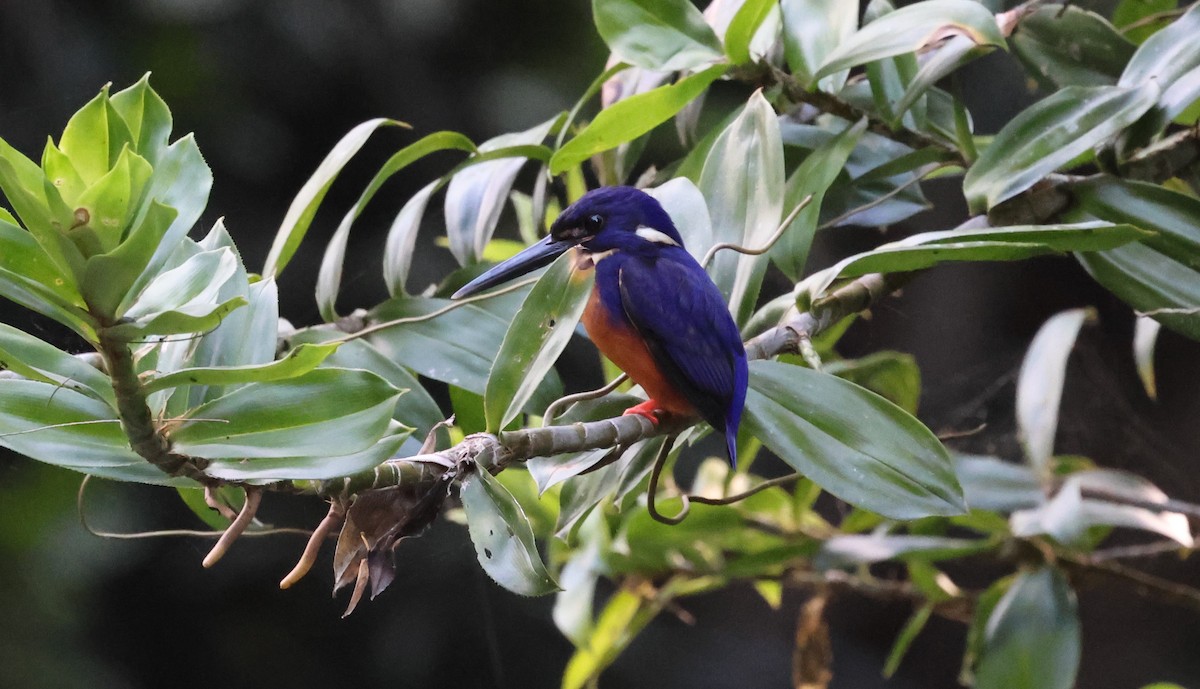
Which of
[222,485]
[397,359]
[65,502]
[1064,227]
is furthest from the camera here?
[65,502]

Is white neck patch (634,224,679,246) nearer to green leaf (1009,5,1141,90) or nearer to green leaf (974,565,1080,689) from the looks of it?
green leaf (1009,5,1141,90)

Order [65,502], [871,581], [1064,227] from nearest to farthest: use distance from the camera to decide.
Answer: [1064,227] → [65,502] → [871,581]

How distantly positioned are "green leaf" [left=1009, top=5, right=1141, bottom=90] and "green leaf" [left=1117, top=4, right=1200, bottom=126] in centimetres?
8

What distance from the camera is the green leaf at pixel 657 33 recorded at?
666 millimetres

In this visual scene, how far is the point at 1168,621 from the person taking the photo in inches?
60.0

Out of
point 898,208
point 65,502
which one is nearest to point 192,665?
point 65,502

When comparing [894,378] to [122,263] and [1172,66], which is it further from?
[122,263]

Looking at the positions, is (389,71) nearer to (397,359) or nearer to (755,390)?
(397,359)

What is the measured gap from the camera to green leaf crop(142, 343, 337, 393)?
0.32 meters

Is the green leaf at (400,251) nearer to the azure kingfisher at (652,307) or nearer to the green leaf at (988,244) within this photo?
the azure kingfisher at (652,307)

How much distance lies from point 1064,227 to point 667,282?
8.6 inches

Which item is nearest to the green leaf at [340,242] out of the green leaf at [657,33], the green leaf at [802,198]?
the green leaf at [657,33]

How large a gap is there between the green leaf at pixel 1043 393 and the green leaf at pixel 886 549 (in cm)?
11

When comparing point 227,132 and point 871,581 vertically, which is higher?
point 227,132
